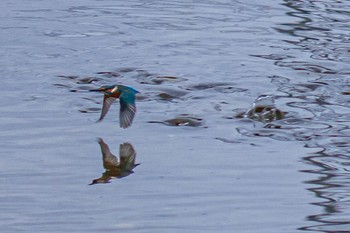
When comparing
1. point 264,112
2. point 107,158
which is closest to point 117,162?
point 107,158

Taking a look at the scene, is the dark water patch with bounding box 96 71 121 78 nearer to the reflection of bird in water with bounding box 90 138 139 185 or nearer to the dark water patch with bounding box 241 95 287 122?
the dark water patch with bounding box 241 95 287 122

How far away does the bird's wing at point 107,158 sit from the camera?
5043mm

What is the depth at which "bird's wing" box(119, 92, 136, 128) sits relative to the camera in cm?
553

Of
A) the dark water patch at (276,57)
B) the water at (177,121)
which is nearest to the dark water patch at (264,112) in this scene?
the water at (177,121)

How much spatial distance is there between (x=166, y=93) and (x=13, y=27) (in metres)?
2.42

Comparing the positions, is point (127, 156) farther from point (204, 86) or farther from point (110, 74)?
point (110, 74)

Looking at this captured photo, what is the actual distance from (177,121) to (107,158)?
77cm

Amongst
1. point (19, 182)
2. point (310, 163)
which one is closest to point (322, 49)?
point (310, 163)

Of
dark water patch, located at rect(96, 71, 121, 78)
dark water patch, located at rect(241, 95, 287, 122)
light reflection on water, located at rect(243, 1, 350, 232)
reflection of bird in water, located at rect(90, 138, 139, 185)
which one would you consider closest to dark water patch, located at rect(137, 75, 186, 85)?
dark water patch, located at rect(96, 71, 121, 78)

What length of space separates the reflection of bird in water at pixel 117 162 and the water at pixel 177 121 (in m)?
0.04

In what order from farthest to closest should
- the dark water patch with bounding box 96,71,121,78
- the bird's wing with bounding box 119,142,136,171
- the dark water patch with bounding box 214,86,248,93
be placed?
the dark water patch with bounding box 96,71,121,78 → the dark water patch with bounding box 214,86,248,93 → the bird's wing with bounding box 119,142,136,171

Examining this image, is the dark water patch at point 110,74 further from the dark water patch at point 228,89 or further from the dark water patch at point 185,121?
the dark water patch at point 185,121

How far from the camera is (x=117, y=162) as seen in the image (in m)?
5.09

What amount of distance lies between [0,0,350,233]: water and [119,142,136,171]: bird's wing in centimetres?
3
